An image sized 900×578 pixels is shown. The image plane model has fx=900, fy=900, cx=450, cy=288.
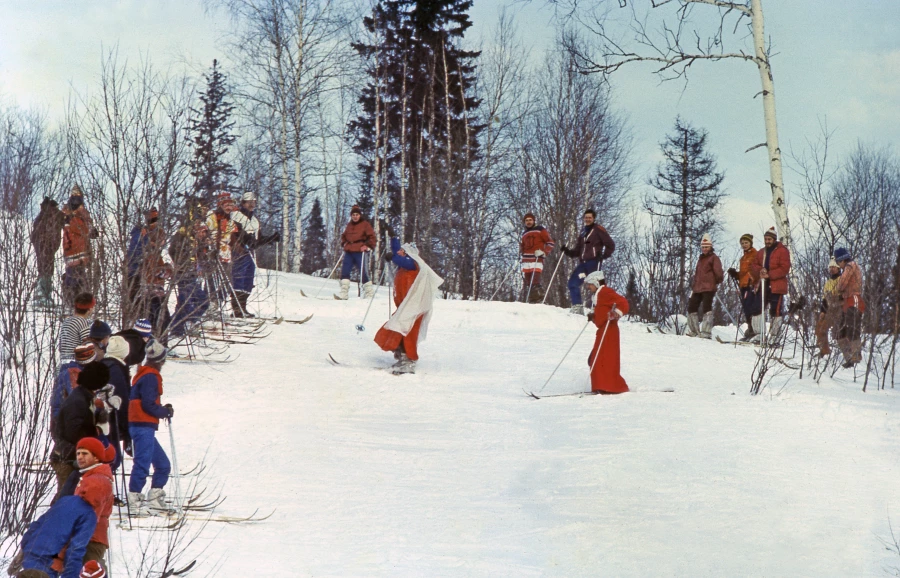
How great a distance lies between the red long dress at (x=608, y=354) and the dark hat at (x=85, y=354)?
227 inches

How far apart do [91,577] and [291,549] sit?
6.00 feet

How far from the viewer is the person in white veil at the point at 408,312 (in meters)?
11.1

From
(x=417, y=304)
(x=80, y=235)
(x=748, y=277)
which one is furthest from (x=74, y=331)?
(x=748, y=277)

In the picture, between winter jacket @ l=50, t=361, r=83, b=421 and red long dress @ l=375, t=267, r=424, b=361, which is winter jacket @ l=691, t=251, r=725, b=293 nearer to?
red long dress @ l=375, t=267, r=424, b=361

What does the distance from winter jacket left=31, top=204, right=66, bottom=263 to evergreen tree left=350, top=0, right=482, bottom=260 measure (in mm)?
15072

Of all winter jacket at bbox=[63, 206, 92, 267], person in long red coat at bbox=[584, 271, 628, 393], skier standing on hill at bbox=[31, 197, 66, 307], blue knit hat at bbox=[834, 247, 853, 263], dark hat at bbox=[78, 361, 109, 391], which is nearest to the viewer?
dark hat at bbox=[78, 361, 109, 391]

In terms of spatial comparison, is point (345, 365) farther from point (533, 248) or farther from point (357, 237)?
point (533, 248)

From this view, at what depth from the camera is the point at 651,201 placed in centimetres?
3325

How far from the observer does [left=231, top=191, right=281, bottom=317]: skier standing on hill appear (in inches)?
505

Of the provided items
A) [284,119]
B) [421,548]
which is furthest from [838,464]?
[284,119]

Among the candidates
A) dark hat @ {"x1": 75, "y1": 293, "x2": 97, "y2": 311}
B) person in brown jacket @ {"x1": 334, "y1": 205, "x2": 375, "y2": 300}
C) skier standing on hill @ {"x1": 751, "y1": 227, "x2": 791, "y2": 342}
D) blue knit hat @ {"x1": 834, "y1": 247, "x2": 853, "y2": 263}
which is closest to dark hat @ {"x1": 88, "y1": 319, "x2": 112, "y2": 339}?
dark hat @ {"x1": 75, "y1": 293, "x2": 97, "y2": 311}

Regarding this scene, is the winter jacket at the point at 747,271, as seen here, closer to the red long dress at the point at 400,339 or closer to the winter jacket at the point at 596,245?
the winter jacket at the point at 596,245

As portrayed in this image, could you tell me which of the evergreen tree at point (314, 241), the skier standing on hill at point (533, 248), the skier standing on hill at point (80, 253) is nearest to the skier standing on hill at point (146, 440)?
the skier standing on hill at point (80, 253)

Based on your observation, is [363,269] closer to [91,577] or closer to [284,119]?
[284,119]
